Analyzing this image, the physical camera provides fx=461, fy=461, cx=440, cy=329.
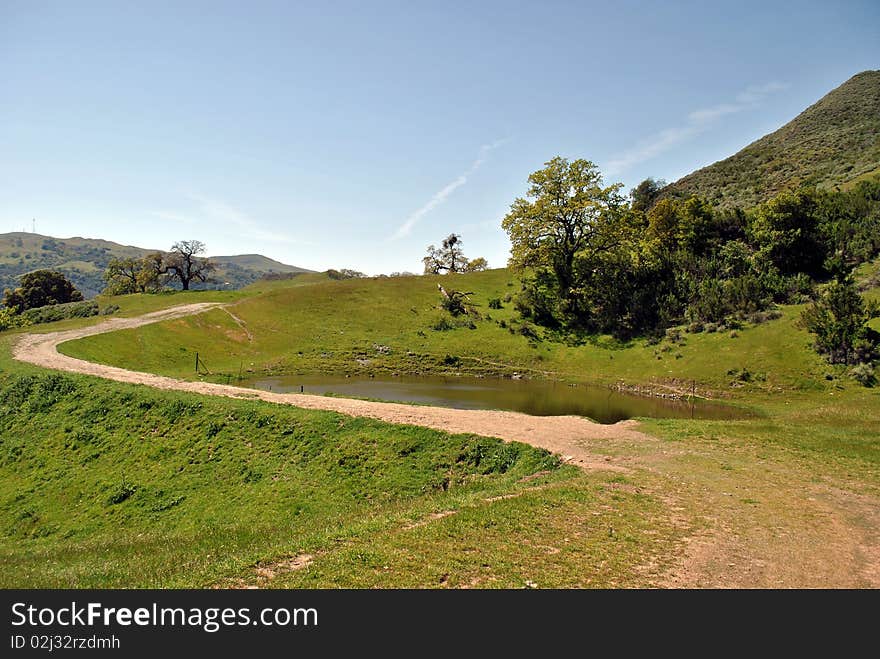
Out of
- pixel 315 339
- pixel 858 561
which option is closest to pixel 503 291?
pixel 315 339

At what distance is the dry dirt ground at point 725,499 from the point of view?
32.2 feet

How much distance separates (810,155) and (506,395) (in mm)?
102411

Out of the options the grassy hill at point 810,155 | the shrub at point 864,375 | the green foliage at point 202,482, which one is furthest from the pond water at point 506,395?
the grassy hill at point 810,155

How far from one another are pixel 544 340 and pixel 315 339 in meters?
29.7

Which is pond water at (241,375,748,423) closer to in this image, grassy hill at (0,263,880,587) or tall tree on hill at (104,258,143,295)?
grassy hill at (0,263,880,587)

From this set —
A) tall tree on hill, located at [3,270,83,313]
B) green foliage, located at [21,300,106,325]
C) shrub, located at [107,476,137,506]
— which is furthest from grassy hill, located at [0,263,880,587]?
tall tree on hill, located at [3,270,83,313]

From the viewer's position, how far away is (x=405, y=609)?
7754 millimetres

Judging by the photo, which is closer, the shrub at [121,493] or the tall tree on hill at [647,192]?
the shrub at [121,493]


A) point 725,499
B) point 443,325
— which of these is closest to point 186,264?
point 443,325

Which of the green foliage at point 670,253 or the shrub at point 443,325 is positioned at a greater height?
the green foliage at point 670,253

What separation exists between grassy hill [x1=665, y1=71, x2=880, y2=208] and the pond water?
214 feet

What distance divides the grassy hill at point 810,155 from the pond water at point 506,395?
65.1m

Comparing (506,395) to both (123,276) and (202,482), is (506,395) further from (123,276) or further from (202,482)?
(123,276)

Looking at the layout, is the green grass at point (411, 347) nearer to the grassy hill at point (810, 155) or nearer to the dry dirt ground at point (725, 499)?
the dry dirt ground at point (725, 499)
